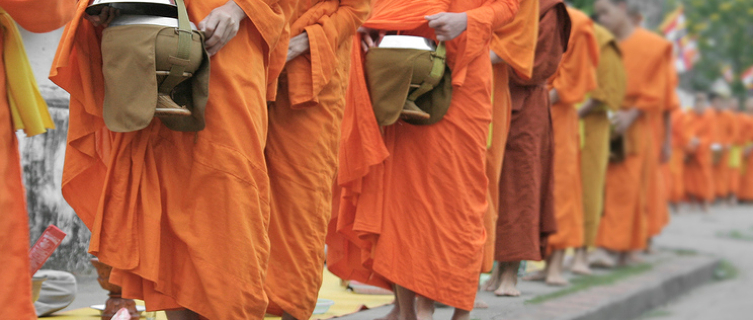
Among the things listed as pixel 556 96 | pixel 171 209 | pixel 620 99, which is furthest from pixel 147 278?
pixel 620 99

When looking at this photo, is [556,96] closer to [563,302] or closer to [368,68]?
[563,302]

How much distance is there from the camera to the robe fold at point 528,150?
477 centimetres

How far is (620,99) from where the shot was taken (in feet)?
21.4

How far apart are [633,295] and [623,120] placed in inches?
69.5

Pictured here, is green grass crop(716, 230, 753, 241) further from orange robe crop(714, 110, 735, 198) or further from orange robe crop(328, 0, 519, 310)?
orange robe crop(328, 0, 519, 310)

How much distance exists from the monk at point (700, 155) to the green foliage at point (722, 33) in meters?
6.70

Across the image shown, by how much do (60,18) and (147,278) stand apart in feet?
2.68

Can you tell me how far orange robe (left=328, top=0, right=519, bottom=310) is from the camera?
3645 mm

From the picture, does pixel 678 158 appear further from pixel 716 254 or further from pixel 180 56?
pixel 180 56

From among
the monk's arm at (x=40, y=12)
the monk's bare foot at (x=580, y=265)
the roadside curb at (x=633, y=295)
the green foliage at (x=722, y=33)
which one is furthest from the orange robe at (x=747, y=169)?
the monk's arm at (x=40, y=12)

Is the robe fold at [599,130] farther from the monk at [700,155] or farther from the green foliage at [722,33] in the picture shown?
the green foliage at [722,33]

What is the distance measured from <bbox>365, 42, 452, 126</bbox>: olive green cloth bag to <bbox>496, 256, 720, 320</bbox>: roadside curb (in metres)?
1.21

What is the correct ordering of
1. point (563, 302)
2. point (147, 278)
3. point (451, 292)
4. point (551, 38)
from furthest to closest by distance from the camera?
point (563, 302) < point (551, 38) < point (451, 292) < point (147, 278)

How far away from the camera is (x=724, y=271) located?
808cm
